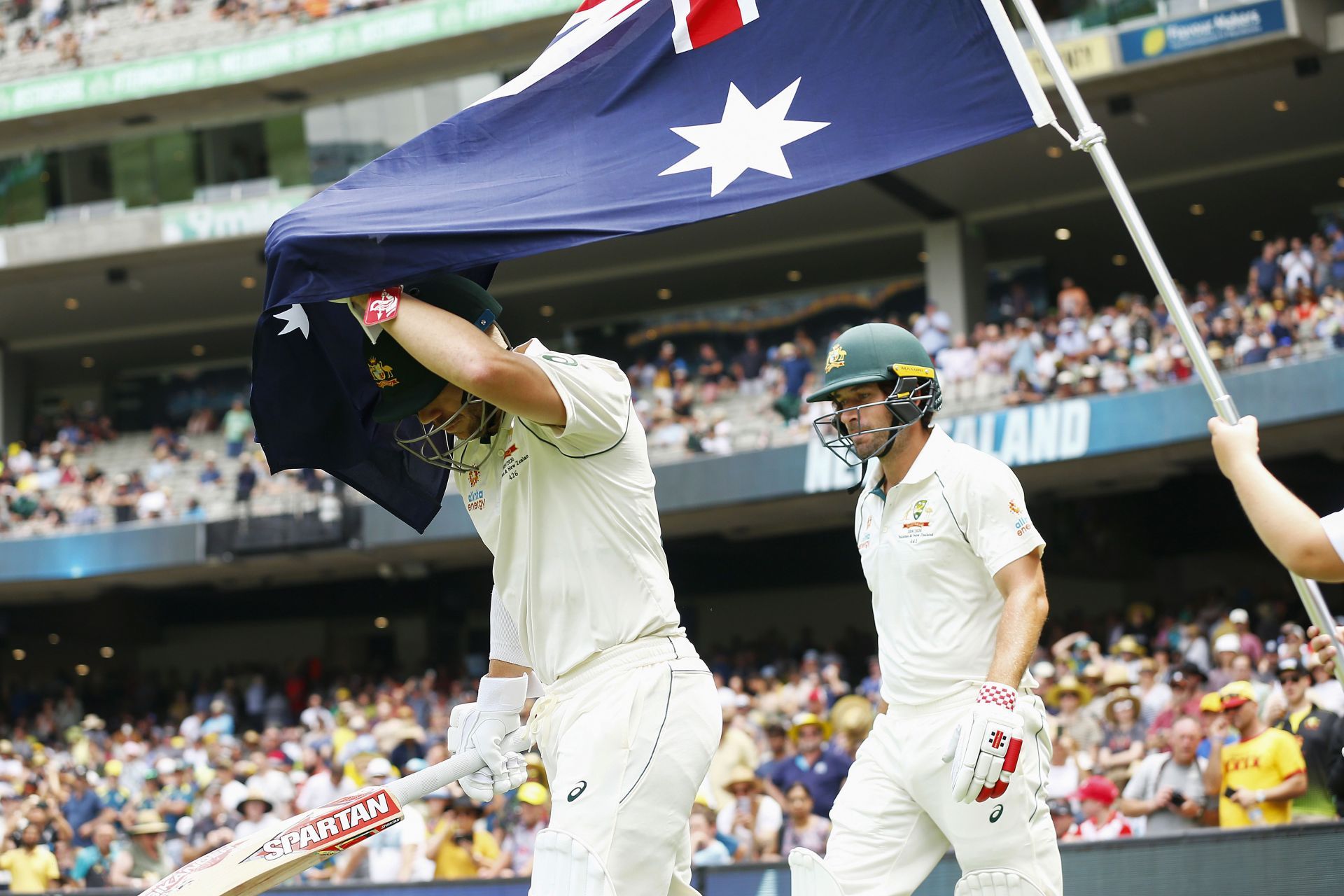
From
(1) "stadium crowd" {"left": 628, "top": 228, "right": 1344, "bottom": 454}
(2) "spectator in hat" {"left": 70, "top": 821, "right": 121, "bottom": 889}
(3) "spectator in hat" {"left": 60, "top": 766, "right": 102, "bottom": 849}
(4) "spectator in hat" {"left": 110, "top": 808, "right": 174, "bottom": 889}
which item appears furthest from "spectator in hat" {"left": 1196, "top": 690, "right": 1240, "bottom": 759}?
(3) "spectator in hat" {"left": 60, "top": 766, "right": 102, "bottom": 849}

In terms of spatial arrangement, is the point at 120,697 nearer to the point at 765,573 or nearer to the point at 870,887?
the point at 765,573

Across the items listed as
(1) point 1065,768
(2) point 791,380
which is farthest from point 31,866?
→ (2) point 791,380

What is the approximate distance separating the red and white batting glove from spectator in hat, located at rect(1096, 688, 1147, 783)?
596 cm

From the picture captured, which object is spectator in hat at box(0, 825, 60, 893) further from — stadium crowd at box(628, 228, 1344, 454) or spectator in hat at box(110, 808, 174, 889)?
stadium crowd at box(628, 228, 1344, 454)

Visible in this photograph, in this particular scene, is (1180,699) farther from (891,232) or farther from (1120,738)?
(891,232)

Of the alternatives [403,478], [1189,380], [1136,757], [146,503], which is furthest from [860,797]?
[146,503]

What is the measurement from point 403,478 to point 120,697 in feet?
83.1

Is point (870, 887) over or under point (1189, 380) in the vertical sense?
under

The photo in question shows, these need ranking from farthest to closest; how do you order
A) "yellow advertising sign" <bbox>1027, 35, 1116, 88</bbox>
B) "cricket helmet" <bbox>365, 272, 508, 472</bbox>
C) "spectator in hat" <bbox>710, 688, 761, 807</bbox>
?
"yellow advertising sign" <bbox>1027, 35, 1116, 88</bbox>, "spectator in hat" <bbox>710, 688, 761, 807</bbox>, "cricket helmet" <bbox>365, 272, 508, 472</bbox>

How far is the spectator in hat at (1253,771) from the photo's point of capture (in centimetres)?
803

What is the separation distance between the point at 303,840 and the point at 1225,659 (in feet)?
28.9

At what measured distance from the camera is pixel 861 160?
4.50 metres

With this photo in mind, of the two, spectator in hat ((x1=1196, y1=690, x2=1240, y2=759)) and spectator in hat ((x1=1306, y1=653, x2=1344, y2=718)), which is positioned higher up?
spectator in hat ((x1=1306, y1=653, x2=1344, y2=718))

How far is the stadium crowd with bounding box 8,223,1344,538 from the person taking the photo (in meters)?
18.4
